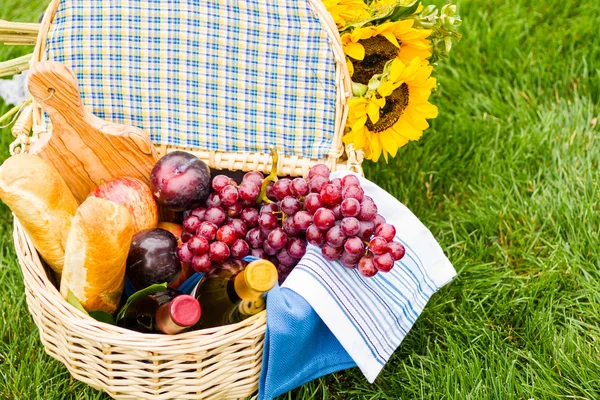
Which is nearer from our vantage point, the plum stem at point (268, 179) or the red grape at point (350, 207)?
the red grape at point (350, 207)

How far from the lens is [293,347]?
4.26 feet

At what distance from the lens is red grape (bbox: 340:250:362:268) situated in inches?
51.6

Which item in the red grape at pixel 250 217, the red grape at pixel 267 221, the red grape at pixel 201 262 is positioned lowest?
the red grape at pixel 201 262

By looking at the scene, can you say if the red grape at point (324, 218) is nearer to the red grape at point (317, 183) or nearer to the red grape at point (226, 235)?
the red grape at point (317, 183)

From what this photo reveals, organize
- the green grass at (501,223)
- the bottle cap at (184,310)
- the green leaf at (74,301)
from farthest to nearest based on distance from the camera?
the green grass at (501,223)
the green leaf at (74,301)
the bottle cap at (184,310)

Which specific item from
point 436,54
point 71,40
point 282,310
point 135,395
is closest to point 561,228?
point 436,54

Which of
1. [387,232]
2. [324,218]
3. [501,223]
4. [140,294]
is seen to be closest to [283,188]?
[324,218]

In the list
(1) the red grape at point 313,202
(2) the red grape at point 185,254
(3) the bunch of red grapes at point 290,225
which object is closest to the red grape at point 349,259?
(3) the bunch of red grapes at point 290,225

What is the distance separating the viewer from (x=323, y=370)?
1.41 metres

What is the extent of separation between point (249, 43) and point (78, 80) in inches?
16.4

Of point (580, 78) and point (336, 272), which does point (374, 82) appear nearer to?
point (336, 272)

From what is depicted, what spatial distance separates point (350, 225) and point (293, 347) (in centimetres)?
27

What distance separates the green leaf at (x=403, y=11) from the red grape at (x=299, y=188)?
498 millimetres

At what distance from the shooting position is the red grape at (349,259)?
131 centimetres
